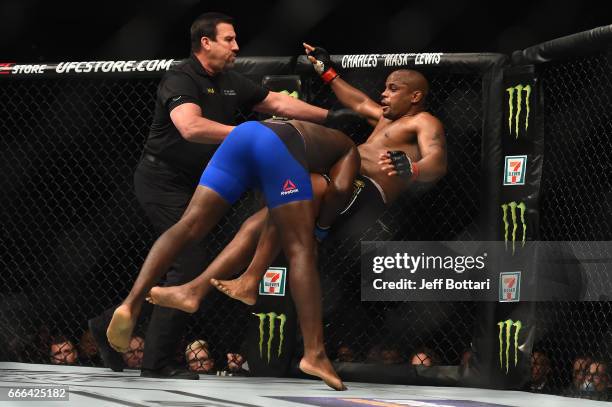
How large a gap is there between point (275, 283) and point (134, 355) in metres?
0.64

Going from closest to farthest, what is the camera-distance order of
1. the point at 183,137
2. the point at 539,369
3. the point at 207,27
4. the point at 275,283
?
the point at 183,137, the point at 207,27, the point at 539,369, the point at 275,283

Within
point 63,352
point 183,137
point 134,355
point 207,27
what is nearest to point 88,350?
point 63,352

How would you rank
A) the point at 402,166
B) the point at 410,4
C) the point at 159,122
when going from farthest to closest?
the point at 410,4
the point at 159,122
the point at 402,166

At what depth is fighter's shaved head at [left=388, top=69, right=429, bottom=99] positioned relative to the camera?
345cm

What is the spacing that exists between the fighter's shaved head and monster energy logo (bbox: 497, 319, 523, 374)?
847 mm

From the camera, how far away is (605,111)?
12.7 feet

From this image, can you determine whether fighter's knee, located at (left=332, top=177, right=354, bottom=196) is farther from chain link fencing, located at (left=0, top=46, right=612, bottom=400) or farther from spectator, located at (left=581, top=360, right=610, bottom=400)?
Result: spectator, located at (left=581, top=360, right=610, bottom=400)

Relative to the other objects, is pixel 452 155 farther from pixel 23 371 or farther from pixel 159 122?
pixel 23 371

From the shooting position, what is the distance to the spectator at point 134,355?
12.1 feet

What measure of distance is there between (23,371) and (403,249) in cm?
138

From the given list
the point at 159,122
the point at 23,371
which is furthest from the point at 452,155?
the point at 23,371

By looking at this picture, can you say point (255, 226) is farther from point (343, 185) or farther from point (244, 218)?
point (244, 218)

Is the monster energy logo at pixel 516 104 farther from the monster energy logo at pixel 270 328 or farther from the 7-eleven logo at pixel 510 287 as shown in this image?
the monster energy logo at pixel 270 328

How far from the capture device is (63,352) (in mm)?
3879
